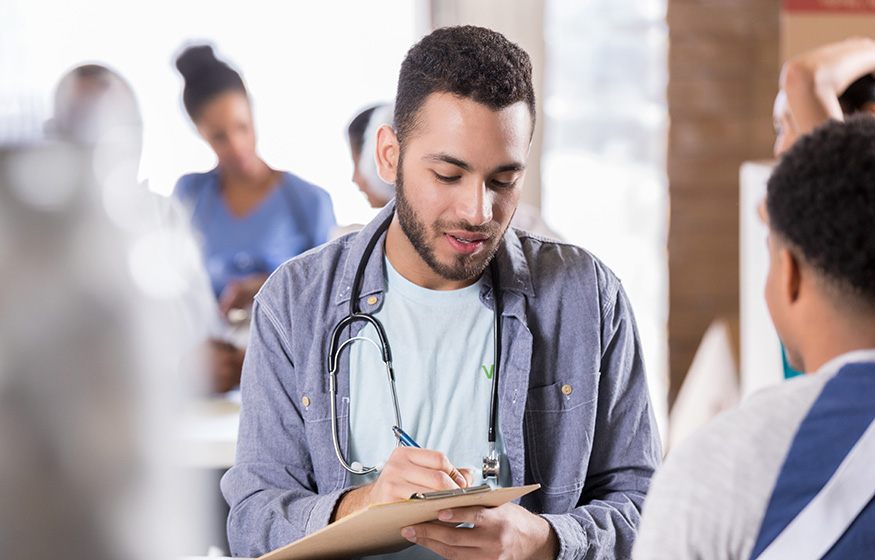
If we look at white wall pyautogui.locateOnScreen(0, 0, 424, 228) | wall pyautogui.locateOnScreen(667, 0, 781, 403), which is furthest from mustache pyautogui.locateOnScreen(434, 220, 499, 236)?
wall pyautogui.locateOnScreen(667, 0, 781, 403)

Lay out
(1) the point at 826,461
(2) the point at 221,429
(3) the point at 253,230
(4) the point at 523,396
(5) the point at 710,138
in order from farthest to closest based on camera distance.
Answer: (5) the point at 710,138, (3) the point at 253,230, (2) the point at 221,429, (4) the point at 523,396, (1) the point at 826,461

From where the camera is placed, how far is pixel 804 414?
2.48ft

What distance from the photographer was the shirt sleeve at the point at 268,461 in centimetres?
116

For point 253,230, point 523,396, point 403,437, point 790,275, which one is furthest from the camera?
point 253,230

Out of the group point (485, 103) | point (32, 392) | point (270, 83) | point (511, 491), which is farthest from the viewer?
point (270, 83)

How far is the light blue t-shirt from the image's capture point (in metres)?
1.24

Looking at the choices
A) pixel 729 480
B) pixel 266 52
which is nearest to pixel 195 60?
pixel 266 52

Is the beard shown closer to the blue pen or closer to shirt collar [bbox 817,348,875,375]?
the blue pen

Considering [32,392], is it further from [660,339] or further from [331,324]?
[660,339]

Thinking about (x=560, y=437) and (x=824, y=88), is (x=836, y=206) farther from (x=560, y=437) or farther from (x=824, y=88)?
(x=824, y=88)

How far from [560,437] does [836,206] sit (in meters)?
0.58

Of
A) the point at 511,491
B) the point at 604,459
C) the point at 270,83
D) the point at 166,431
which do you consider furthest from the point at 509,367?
the point at 270,83

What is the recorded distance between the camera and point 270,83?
10.4 feet

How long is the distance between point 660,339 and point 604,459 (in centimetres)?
221
